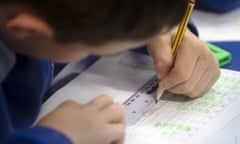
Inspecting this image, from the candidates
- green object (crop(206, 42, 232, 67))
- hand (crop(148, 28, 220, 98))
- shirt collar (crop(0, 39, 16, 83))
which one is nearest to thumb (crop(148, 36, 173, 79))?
hand (crop(148, 28, 220, 98))

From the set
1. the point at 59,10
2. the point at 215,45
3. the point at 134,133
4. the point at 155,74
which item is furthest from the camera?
the point at 215,45

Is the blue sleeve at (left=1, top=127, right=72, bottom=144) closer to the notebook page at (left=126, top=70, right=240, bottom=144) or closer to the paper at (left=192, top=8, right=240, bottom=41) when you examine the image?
the notebook page at (left=126, top=70, right=240, bottom=144)

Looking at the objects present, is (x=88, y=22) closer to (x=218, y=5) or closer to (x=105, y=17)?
(x=105, y=17)

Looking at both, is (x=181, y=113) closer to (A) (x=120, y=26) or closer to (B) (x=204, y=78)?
(B) (x=204, y=78)

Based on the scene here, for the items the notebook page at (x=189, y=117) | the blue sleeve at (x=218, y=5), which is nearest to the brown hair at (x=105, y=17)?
the notebook page at (x=189, y=117)

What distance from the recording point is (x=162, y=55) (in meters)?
0.82

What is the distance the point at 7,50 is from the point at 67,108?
0.32 feet

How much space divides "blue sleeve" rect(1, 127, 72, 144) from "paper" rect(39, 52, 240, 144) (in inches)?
4.9

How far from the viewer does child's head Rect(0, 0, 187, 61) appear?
48 cm

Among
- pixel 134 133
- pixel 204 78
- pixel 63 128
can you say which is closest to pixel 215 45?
pixel 204 78

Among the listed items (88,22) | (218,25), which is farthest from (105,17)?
(218,25)

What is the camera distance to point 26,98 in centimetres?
75

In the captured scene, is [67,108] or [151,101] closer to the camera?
[67,108]

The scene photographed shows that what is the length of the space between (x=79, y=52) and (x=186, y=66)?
0.91ft
